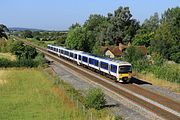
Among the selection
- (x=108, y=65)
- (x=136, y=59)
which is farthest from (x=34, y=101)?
(x=136, y=59)

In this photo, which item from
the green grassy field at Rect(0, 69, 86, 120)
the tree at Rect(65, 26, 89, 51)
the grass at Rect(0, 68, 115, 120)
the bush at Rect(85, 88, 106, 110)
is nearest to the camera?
the grass at Rect(0, 68, 115, 120)

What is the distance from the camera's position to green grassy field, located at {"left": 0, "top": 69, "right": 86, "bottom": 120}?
25.7 meters

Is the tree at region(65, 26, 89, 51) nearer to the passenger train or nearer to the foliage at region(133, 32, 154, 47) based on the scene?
the foliage at region(133, 32, 154, 47)

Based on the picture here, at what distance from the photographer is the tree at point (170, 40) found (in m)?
75.9

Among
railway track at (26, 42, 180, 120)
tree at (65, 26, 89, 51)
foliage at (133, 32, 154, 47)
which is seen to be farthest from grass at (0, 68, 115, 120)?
foliage at (133, 32, 154, 47)

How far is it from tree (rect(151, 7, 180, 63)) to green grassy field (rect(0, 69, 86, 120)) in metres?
36.0

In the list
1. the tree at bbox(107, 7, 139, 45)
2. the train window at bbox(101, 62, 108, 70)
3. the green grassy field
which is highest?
the tree at bbox(107, 7, 139, 45)

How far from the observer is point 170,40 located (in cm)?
7800

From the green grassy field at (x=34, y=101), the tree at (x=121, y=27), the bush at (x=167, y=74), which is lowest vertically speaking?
the green grassy field at (x=34, y=101)

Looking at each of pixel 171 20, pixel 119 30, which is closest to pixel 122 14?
pixel 119 30

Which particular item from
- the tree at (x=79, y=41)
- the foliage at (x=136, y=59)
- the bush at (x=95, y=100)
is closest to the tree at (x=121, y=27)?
the tree at (x=79, y=41)

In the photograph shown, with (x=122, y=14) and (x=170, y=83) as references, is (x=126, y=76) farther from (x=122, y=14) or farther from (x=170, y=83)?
(x=122, y=14)

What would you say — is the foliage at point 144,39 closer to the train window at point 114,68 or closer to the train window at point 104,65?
the train window at point 104,65

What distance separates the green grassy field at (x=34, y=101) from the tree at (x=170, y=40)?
118 ft
